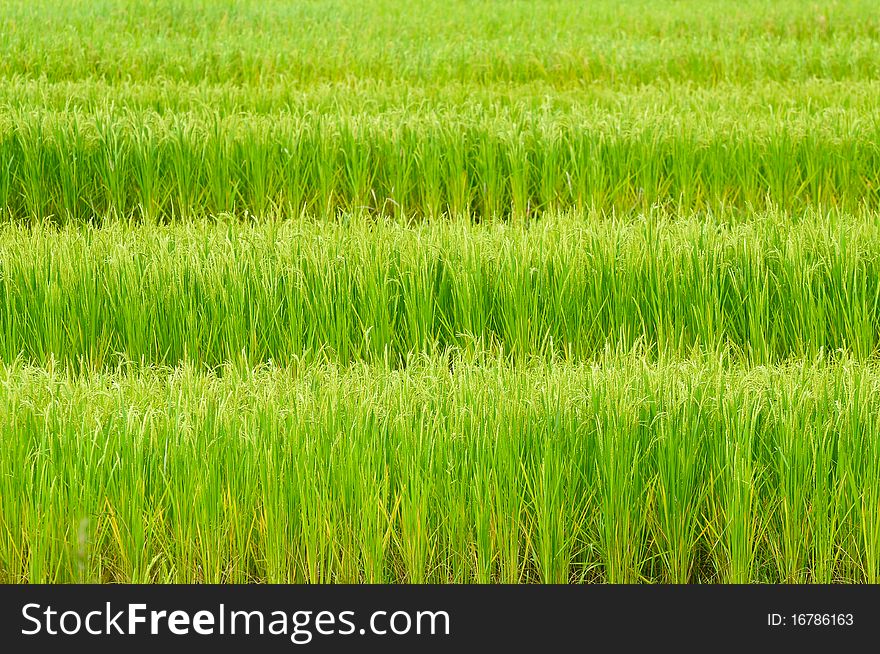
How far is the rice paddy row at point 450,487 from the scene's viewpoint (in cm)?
226

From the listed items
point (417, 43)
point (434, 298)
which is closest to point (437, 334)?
point (434, 298)

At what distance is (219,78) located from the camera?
262 inches

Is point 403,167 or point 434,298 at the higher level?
point 403,167

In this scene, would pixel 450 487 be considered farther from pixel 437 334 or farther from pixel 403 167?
pixel 403 167

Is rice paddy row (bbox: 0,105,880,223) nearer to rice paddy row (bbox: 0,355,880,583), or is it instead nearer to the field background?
the field background

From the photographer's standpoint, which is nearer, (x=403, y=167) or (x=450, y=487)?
(x=450, y=487)

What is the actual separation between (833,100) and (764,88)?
48 cm

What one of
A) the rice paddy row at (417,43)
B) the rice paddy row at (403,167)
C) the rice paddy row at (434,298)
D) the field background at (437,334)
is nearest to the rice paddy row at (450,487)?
the field background at (437,334)

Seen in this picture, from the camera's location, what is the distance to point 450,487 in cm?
229

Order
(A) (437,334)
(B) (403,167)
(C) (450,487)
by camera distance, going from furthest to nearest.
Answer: (B) (403,167), (A) (437,334), (C) (450,487)

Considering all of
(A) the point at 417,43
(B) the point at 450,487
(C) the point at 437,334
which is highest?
(A) the point at 417,43

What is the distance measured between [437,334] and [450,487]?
106cm

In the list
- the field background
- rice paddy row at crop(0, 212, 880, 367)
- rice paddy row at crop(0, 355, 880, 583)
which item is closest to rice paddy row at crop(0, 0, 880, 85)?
the field background

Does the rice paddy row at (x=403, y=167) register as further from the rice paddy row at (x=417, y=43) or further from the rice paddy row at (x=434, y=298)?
the rice paddy row at (x=417, y=43)
